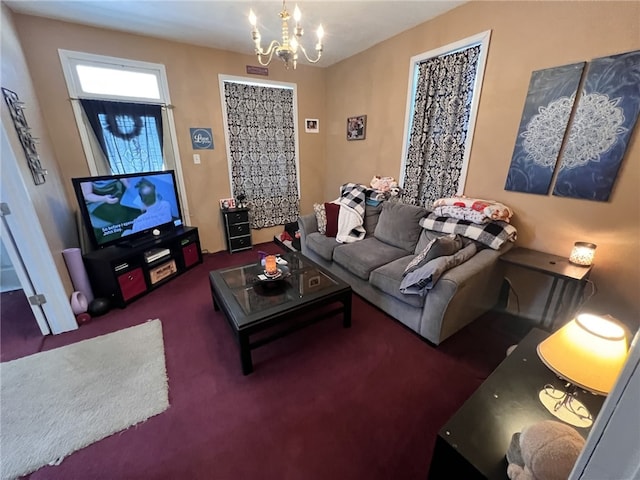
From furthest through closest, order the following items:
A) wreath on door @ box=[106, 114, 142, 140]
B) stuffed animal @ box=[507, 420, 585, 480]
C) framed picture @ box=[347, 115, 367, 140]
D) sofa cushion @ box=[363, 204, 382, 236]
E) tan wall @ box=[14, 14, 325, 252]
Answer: framed picture @ box=[347, 115, 367, 140] → sofa cushion @ box=[363, 204, 382, 236] → wreath on door @ box=[106, 114, 142, 140] → tan wall @ box=[14, 14, 325, 252] → stuffed animal @ box=[507, 420, 585, 480]

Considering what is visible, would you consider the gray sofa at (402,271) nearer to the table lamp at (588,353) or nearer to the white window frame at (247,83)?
the table lamp at (588,353)

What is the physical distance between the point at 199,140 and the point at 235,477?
11.5 ft

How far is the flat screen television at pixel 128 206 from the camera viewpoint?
8.00 ft

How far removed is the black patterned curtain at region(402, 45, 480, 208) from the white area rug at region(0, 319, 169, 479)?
3015mm

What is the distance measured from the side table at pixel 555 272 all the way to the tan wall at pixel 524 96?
5.7 inches

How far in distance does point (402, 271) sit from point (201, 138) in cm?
303

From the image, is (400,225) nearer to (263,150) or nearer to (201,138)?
(263,150)

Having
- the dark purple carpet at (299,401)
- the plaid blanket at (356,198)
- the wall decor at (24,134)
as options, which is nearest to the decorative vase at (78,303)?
the dark purple carpet at (299,401)

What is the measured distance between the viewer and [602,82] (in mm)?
1741

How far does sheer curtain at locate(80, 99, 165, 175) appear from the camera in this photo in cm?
281

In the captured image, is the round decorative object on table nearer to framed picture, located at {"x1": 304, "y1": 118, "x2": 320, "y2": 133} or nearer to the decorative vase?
the decorative vase

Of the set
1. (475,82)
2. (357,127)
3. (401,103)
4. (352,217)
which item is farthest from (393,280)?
(357,127)

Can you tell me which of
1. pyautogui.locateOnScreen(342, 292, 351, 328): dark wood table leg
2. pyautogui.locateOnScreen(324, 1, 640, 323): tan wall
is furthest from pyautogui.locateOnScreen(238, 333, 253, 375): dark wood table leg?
pyautogui.locateOnScreen(324, 1, 640, 323): tan wall

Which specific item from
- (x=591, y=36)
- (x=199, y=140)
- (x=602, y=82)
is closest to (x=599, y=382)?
(x=602, y=82)
